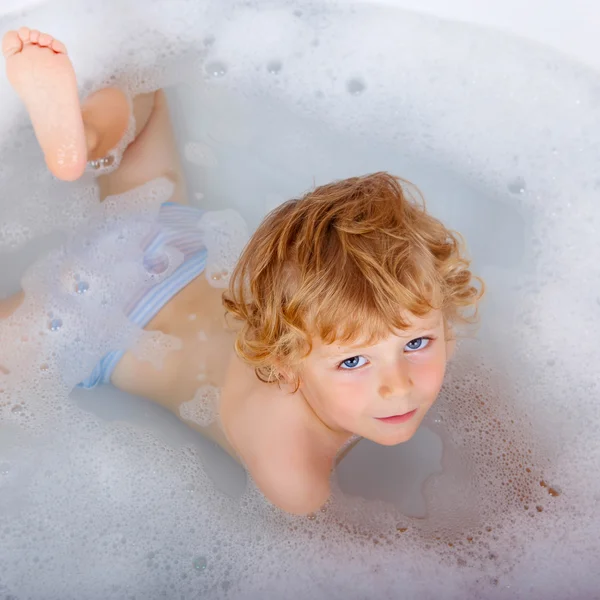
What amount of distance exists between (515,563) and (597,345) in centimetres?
36

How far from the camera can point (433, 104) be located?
3.99 ft

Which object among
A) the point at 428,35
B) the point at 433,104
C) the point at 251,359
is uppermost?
the point at 428,35

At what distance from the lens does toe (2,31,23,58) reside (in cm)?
94

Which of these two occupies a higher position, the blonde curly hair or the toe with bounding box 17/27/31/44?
the toe with bounding box 17/27/31/44

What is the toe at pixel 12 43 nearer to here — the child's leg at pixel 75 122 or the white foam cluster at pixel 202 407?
the child's leg at pixel 75 122

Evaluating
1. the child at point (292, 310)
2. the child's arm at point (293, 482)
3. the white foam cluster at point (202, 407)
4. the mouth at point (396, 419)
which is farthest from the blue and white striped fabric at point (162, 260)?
the mouth at point (396, 419)

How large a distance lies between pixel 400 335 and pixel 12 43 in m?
0.64

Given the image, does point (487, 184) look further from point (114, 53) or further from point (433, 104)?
point (114, 53)

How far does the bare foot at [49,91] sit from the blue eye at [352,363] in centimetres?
49

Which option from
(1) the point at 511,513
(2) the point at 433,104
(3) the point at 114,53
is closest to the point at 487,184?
(2) the point at 433,104

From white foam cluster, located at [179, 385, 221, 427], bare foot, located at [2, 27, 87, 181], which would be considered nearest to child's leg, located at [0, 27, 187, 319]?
bare foot, located at [2, 27, 87, 181]

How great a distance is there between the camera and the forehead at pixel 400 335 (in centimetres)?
79

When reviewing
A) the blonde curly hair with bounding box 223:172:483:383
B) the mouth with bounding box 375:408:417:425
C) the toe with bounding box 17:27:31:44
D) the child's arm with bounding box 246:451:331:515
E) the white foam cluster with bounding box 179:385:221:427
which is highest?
the toe with bounding box 17:27:31:44

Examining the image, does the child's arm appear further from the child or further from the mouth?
the mouth
